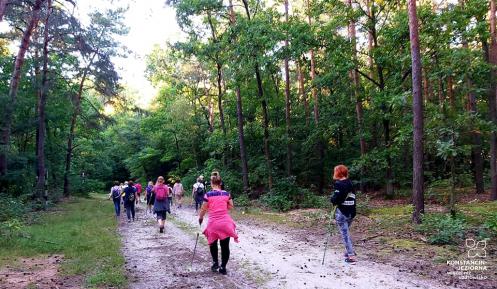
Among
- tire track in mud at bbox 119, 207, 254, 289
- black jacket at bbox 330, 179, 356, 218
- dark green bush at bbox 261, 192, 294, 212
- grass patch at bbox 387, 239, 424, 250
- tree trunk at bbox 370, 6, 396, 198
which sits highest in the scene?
tree trunk at bbox 370, 6, 396, 198

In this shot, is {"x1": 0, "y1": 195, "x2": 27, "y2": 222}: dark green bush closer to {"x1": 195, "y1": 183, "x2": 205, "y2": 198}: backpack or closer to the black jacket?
{"x1": 195, "y1": 183, "x2": 205, "y2": 198}: backpack

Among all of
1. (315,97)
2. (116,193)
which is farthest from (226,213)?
(315,97)

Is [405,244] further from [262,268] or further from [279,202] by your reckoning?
[279,202]

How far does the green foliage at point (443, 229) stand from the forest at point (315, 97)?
0.05m

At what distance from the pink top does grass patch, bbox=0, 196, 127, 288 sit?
5.40ft

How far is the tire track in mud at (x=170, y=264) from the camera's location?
6535mm

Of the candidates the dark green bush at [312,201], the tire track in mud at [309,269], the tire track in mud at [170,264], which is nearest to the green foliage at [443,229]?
the tire track in mud at [309,269]

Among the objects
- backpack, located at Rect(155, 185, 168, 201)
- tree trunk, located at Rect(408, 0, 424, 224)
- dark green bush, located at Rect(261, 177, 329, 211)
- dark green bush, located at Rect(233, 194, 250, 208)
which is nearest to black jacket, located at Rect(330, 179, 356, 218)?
tree trunk, located at Rect(408, 0, 424, 224)

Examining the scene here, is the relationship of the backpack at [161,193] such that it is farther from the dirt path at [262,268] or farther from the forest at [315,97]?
the forest at [315,97]

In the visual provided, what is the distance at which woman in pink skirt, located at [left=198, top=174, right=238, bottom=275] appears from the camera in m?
6.91

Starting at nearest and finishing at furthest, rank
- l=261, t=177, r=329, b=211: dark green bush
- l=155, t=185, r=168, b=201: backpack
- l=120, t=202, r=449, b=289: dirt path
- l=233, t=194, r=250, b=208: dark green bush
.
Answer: l=120, t=202, r=449, b=289: dirt path, l=155, t=185, r=168, b=201: backpack, l=261, t=177, r=329, b=211: dark green bush, l=233, t=194, r=250, b=208: dark green bush

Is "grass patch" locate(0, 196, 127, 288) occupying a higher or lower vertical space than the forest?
lower

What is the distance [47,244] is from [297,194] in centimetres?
1141

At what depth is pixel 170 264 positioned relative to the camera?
315 inches
